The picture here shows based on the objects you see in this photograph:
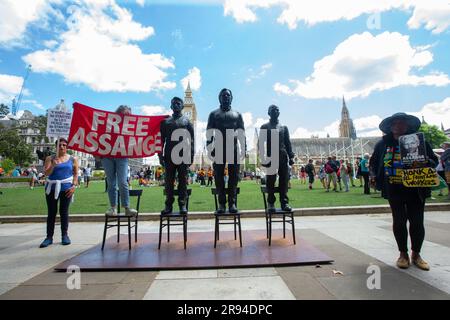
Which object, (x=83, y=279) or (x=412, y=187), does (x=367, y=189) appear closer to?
(x=412, y=187)

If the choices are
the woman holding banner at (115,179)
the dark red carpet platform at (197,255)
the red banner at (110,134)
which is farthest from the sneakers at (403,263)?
the red banner at (110,134)

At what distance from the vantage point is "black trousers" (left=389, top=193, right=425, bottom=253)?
3814 mm

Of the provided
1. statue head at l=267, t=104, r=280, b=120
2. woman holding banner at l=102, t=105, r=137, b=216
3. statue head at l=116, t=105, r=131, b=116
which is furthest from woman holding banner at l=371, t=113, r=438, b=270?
statue head at l=116, t=105, r=131, b=116

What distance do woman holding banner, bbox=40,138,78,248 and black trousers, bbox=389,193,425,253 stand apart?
625 centimetres

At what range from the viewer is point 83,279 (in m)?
3.60

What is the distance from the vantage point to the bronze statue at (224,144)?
553 centimetres

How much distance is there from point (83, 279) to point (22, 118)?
120627mm

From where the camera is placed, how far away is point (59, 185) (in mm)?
5559

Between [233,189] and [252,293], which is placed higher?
[233,189]

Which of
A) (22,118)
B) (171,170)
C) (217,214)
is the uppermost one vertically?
(22,118)

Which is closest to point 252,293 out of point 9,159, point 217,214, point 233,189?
point 217,214

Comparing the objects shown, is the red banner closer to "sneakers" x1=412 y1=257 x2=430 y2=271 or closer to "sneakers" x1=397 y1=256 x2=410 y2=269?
"sneakers" x1=397 y1=256 x2=410 y2=269

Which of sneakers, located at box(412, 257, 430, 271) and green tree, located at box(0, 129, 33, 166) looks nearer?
sneakers, located at box(412, 257, 430, 271)
